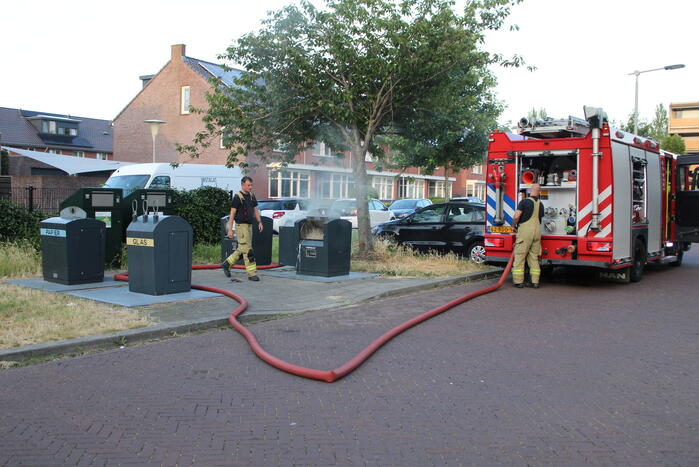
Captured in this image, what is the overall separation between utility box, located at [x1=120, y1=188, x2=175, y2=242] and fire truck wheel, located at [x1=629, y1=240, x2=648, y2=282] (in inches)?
344

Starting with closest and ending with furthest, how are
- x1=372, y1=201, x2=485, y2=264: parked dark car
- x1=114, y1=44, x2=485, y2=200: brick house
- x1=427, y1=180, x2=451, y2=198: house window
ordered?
1. x1=372, y1=201, x2=485, y2=264: parked dark car
2. x1=114, y1=44, x2=485, y2=200: brick house
3. x1=427, y1=180, x2=451, y2=198: house window

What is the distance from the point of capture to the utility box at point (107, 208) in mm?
10656

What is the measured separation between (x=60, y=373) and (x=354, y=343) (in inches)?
108

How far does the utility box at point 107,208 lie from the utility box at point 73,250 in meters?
0.67

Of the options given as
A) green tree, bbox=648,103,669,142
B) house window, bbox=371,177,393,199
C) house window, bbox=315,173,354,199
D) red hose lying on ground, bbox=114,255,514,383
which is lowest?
red hose lying on ground, bbox=114,255,514,383

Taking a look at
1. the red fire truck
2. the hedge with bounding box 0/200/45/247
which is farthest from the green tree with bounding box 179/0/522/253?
the hedge with bounding box 0/200/45/247

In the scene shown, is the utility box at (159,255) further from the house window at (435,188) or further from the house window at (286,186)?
the house window at (435,188)

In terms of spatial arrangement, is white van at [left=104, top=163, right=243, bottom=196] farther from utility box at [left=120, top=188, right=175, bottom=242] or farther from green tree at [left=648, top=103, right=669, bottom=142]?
green tree at [left=648, top=103, right=669, bottom=142]

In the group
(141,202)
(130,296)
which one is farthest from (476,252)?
(130,296)

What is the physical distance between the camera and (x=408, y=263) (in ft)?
42.7

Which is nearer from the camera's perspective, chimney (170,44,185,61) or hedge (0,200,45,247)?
hedge (0,200,45,247)

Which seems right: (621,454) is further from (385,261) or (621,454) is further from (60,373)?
(385,261)

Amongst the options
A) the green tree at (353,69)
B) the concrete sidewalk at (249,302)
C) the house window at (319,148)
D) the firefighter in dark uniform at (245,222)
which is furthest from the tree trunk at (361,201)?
the firefighter in dark uniform at (245,222)

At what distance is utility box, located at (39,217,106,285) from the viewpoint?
9.39 m
